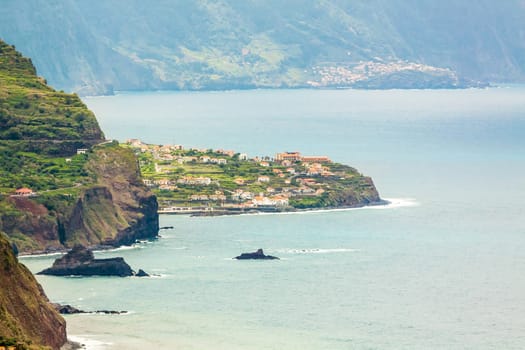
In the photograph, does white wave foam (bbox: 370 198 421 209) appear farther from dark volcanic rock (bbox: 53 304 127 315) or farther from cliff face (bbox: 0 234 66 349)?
cliff face (bbox: 0 234 66 349)

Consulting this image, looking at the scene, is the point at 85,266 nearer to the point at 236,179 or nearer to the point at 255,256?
the point at 255,256

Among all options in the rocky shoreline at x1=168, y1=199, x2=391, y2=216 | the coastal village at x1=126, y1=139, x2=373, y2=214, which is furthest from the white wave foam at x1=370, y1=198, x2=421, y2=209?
the coastal village at x1=126, y1=139, x2=373, y2=214

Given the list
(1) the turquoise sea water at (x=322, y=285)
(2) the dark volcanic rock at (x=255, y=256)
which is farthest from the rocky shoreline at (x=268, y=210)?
(2) the dark volcanic rock at (x=255, y=256)

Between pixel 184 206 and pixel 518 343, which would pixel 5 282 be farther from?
pixel 184 206

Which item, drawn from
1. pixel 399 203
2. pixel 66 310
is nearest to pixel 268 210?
pixel 399 203

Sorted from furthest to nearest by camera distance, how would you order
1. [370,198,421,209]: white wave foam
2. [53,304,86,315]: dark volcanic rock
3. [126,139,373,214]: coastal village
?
[370,198,421,209]: white wave foam < [126,139,373,214]: coastal village < [53,304,86,315]: dark volcanic rock

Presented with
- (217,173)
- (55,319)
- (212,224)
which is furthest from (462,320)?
(217,173)

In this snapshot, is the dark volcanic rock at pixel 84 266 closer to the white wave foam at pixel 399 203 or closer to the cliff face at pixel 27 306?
the cliff face at pixel 27 306
